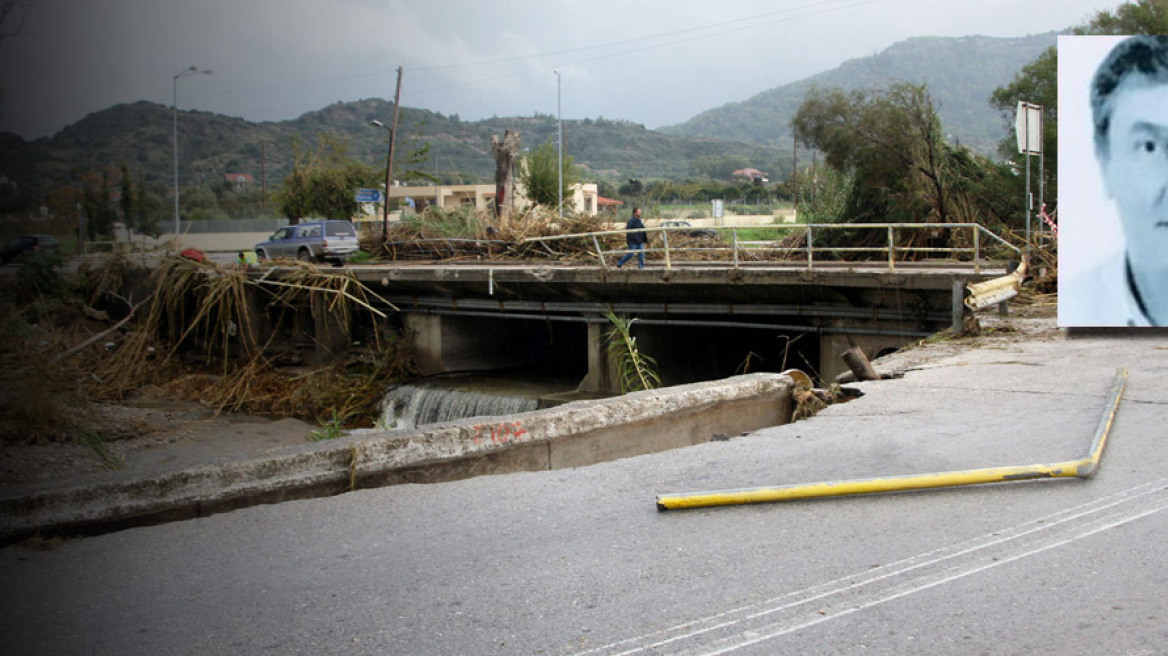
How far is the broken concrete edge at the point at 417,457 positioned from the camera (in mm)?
5230

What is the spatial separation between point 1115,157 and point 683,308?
9.22 m

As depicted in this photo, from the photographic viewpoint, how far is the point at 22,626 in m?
3.97

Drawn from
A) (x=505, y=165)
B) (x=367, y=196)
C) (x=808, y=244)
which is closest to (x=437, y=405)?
(x=808, y=244)

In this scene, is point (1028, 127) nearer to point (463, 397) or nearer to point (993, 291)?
point (993, 291)

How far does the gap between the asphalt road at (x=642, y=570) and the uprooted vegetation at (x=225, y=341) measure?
16.1 meters

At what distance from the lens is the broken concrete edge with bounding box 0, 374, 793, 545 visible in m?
5.23

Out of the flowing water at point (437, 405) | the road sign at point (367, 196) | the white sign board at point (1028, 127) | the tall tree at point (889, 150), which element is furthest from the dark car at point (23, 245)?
the road sign at point (367, 196)

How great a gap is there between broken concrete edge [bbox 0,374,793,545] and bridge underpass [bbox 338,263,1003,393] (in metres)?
5.58

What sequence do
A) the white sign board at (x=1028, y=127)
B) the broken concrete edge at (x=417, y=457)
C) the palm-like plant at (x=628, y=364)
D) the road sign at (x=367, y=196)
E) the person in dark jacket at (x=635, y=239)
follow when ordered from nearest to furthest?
the broken concrete edge at (x=417, y=457) < the white sign board at (x=1028, y=127) < the palm-like plant at (x=628, y=364) < the person in dark jacket at (x=635, y=239) < the road sign at (x=367, y=196)

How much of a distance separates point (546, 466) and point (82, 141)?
4272 millimetres

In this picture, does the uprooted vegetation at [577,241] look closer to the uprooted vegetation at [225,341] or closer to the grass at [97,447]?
the uprooted vegetation at [225,341]

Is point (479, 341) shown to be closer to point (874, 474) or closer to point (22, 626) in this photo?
point (874, 474)

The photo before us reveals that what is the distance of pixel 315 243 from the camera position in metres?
34.5

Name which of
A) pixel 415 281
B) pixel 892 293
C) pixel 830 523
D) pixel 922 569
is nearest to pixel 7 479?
pixel 830 523
